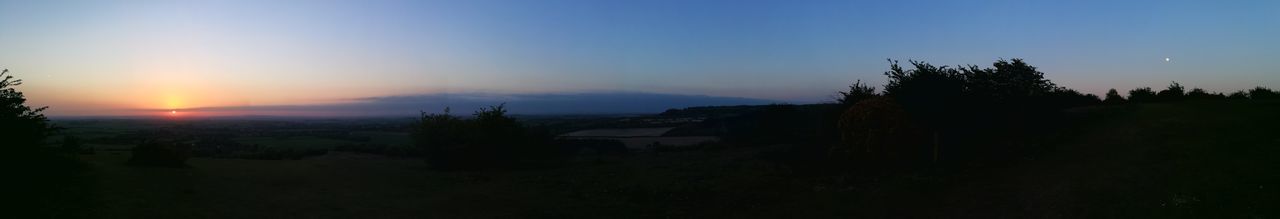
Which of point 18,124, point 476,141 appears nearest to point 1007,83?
point 476,141

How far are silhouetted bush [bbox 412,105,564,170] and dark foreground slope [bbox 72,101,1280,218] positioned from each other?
9599 millimetres

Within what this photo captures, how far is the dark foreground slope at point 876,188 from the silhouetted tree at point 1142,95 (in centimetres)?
1058

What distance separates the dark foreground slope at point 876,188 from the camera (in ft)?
51.8

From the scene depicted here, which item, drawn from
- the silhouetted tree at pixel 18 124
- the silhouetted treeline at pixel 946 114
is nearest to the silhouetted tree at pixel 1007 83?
the silhouetted treeline at pixel 946 114

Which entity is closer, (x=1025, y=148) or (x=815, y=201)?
(x=815, y=201)

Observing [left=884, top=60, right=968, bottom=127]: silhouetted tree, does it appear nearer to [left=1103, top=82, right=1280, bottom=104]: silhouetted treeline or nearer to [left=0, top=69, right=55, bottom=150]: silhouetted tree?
[left=1103, top=82, right=1280, bottom=104]: silhouetted treeline

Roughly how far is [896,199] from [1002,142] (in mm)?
10559

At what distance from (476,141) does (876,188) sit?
25.4 m

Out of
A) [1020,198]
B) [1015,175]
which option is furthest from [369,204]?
[1015,175]

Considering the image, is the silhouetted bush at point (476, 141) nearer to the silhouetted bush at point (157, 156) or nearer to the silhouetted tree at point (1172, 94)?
the silhouetted bush at point (157, 156)

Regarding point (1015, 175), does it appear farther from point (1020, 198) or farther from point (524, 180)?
point (524, 180)

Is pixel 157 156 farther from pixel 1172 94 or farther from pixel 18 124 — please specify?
pixel 1172 94

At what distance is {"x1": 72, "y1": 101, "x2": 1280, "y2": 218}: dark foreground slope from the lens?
15781 millimetres

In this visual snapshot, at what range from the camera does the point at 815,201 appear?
20891 mm
